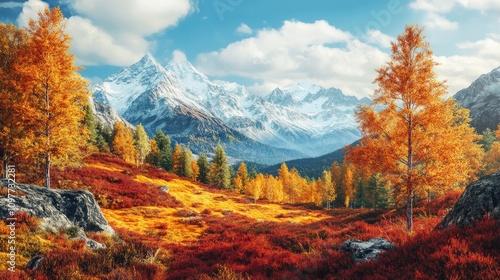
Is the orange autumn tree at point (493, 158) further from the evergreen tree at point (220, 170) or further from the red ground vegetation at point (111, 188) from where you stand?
the evergreen tree at point (220, 170)

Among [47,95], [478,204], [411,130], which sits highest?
[47,95]

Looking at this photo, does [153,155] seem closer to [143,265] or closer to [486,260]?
[143,265]

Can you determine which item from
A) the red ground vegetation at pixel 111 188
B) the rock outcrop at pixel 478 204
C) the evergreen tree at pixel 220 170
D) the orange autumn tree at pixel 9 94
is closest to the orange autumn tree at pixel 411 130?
the rock outcrop at pixel 478 204

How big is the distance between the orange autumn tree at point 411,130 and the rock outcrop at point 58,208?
1434cm

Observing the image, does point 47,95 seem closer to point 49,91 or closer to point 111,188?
point 49,91

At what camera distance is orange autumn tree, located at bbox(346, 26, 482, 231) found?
14.6 metres

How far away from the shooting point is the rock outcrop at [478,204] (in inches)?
317

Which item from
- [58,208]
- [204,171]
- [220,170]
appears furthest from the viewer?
[204,171]

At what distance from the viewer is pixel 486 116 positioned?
17450 cm

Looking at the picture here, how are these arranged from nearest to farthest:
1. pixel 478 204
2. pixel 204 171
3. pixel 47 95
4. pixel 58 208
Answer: pixel 478 204 < pixel 58 208 < pixel 47 95 < pixel 204 171

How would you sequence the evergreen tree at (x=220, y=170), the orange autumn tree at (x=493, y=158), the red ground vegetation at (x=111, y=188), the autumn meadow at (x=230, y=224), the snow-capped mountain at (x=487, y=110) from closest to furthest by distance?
the autumn meadow at (x=230, y=224) → the red ground vegetation at (x=111, y=188) → the orange autumn tree at (x=493, y=158) → the evergreen tree at (x=220, y=170) → the snow-capped mountain at (x=487, y=110)

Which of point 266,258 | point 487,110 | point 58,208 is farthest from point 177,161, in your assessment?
point 487,110

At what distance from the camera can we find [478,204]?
27.5ft

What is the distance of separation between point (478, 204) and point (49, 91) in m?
22.3
